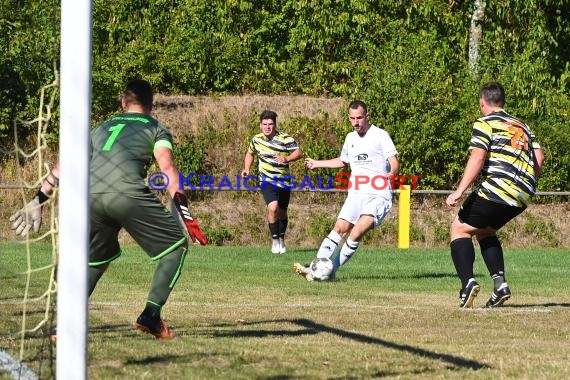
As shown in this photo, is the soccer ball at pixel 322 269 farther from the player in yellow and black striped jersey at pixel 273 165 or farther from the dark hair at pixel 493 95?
the player in yellow and black striped jersey at pixel 273 165

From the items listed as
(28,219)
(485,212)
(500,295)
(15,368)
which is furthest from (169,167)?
(500,295)

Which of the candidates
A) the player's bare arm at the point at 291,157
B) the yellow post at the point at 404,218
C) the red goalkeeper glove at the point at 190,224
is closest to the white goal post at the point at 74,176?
the red goalkeeper glove at the point at 190,224

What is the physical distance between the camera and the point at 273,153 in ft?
63.9

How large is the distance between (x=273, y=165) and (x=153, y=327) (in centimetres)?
1152

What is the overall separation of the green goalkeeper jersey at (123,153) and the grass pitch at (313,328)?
39.8 inches

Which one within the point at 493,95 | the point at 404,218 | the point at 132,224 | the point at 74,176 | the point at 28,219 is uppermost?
the point at 493,95

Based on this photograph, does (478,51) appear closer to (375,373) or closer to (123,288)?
(123,288)

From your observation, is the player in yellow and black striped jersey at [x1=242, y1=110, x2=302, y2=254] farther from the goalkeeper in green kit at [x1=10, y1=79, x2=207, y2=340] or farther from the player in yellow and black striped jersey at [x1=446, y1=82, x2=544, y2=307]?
the goalkeeper in green kit at [x1=10, y1=79, x2=207, y2=340]

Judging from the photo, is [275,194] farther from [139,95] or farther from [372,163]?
[139,95]

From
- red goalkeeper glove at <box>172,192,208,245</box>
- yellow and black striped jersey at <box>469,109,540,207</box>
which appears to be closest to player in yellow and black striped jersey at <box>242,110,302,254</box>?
yellow and black striped jersey at <box>469,109,540,207</box>

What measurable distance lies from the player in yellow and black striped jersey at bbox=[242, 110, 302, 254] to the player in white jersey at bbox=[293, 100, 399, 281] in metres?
5.54

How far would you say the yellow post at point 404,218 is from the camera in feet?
77.0

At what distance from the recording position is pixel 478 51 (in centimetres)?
2998

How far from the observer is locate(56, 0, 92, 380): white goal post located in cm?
528
